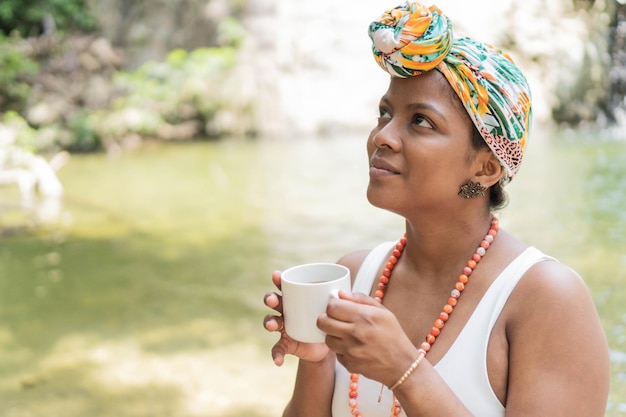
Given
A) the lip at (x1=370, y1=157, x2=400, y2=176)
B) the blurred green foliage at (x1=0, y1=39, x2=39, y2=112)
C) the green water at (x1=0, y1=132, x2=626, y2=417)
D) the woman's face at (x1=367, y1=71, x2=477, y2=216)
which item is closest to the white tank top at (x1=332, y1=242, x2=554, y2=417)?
the woman's face at (x1=367, y1=71, x2=477, y2=216)

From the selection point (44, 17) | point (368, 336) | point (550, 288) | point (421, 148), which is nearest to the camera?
point (368, 336)

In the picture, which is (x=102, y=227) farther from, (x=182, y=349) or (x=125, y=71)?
(x=125, y=71)

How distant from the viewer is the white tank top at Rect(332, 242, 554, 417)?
1.57m

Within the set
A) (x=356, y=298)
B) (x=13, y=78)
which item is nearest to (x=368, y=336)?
(x=356, y=298)

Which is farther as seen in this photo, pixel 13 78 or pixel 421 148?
pixel 13 78

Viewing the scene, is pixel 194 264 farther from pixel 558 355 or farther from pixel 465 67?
pixel 558 355

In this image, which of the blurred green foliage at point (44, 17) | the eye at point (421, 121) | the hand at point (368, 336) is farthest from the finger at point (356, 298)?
the blurred green foliage at point (44, 17)

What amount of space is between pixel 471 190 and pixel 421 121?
22 centimetres

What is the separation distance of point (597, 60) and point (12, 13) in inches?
522

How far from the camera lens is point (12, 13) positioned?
16.3 m

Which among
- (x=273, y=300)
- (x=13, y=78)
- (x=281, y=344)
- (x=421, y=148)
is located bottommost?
(x=13, y=78)

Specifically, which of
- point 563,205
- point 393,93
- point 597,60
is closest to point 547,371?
point 393,93

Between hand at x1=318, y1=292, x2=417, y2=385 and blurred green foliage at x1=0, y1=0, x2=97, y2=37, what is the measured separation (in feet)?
54.1

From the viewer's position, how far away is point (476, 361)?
5.24ft
